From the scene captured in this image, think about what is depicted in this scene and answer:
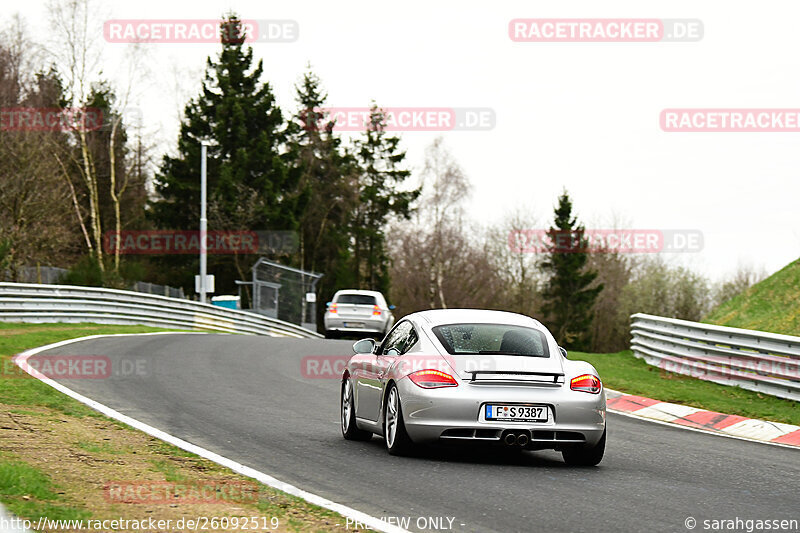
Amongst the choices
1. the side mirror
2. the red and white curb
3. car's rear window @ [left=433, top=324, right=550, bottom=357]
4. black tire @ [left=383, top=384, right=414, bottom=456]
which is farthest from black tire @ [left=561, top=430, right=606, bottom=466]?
the red and white curb

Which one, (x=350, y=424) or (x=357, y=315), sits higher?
(x=350, y=424)

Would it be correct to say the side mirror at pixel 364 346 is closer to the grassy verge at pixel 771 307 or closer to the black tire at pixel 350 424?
the black tire at pixel 350 424

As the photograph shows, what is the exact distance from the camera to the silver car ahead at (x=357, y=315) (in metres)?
31.0

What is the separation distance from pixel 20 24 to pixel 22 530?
58.9 m

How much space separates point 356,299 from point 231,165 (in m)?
30.1

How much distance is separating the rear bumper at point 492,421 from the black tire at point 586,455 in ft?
0.40

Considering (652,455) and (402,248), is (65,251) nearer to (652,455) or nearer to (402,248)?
(402,248)

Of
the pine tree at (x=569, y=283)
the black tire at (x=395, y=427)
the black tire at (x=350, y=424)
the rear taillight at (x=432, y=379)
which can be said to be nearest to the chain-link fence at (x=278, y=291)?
the pine tree at (x=569, y=283)

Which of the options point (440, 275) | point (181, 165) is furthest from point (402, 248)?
point (181, 165)

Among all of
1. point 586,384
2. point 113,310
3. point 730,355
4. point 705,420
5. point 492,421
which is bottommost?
point 705,420

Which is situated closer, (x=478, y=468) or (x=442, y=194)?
(x=478, y=468)

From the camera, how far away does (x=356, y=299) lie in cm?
3152

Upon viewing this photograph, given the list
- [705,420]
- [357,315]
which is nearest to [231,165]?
[357,315]

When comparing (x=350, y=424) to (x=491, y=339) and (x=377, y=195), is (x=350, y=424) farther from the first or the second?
(x=377, y=195)
